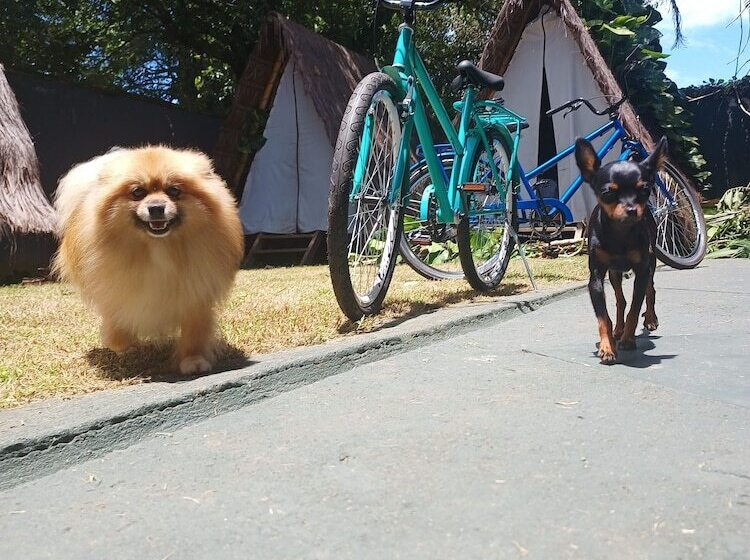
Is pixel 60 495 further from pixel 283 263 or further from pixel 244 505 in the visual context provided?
pixel 283 263

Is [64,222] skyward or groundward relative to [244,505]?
skyward

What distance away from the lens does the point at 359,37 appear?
12.6m

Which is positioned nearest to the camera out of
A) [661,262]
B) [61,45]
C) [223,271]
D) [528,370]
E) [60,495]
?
[60,495]

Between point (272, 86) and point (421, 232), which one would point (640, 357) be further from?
point (272, 86)

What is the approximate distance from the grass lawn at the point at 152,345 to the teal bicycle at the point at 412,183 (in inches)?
8.8

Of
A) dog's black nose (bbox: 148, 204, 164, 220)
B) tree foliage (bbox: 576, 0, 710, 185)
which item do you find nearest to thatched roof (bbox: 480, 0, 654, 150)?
tree foliage (bbox: 576, 0, 710, 185)

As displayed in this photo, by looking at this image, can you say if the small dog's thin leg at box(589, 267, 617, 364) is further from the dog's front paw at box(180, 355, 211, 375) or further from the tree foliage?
the tree foliage

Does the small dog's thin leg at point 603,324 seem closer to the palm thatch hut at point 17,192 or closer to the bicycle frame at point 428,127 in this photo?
the bicycle frame at point 428,127

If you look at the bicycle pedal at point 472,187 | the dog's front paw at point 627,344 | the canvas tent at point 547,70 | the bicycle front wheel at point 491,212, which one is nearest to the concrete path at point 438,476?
the dog's front paw at point 627,344

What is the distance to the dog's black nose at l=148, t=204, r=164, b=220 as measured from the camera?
2.67m

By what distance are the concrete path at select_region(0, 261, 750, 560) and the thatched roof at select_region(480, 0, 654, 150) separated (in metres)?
5.87

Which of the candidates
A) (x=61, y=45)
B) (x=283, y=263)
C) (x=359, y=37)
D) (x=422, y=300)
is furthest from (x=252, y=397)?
(x=61, y=45)

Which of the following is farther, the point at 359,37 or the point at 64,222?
the point at 359,37

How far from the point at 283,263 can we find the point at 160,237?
714 cm
